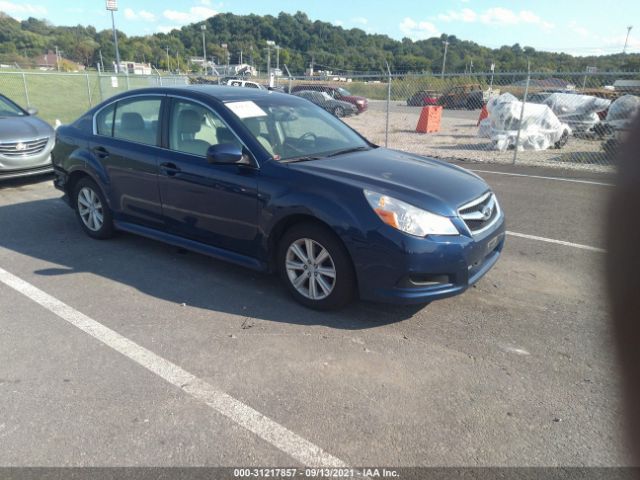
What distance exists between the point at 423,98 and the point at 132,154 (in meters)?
31.9

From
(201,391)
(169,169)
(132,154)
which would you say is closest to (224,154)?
(169,169)

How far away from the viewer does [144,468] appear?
92.3 inches

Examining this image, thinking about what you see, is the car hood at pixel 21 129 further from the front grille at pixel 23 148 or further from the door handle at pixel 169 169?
the door handle at pixel 169 169

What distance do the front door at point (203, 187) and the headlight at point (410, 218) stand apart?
1099 millimetres

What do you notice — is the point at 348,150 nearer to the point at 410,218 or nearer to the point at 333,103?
the point at 410,218

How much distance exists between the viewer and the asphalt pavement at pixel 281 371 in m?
2.49

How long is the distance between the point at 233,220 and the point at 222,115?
3.11 feet

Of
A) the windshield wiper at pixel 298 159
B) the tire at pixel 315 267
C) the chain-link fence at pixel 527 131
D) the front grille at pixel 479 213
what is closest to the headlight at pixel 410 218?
the front grille at pixel 479 213

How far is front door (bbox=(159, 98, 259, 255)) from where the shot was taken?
415cm

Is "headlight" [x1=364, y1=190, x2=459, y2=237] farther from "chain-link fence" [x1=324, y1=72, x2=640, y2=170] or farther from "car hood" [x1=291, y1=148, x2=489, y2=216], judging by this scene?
"chain-link fence" [x1=324, y1=72, x2=640, y2=170]

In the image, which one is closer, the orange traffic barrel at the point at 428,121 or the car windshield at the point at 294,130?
the car windshield at the point at 294,130

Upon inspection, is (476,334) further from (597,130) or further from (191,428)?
(597,130)

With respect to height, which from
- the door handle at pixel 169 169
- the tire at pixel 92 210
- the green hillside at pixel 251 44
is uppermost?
the green hillside at pixel 251 44

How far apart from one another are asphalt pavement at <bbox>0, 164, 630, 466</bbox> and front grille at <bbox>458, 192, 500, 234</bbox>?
2.22ft
